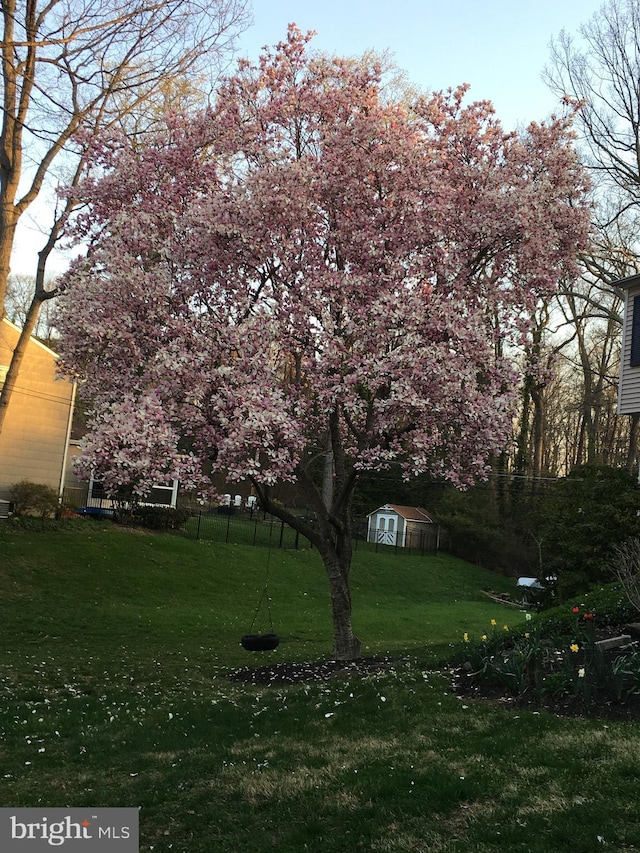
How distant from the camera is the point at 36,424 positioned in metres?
28.0

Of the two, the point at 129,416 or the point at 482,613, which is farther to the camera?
the point at 482,613

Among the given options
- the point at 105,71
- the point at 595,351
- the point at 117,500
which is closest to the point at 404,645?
the point at 105,71

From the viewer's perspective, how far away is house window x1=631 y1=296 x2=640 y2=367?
17.4 metres

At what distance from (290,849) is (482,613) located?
955 inches

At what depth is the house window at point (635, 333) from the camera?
17.4 m

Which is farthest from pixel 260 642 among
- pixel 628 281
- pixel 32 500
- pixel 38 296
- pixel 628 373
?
pixel 32 500

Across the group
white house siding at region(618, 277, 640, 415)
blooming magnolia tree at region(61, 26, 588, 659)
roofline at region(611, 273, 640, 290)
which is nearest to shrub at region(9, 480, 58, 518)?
blooming magnolia tree at region(61, 26, 588, 659)

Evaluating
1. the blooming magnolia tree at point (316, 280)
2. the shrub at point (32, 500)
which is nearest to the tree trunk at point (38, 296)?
the blooming magnolia tree at point (316, 280)

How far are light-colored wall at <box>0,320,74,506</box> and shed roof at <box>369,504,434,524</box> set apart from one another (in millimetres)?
21520

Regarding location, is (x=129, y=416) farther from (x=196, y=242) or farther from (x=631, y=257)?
(x=631, y=257)

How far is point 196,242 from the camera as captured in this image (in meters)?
9.78

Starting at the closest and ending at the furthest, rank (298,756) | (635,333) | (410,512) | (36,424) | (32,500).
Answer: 1. (298,756)
2. (635,333)
3. (32,500)
4. (36,424)
5. (410,512)

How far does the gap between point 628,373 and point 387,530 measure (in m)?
27.9

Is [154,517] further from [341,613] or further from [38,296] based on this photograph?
[341,613]
